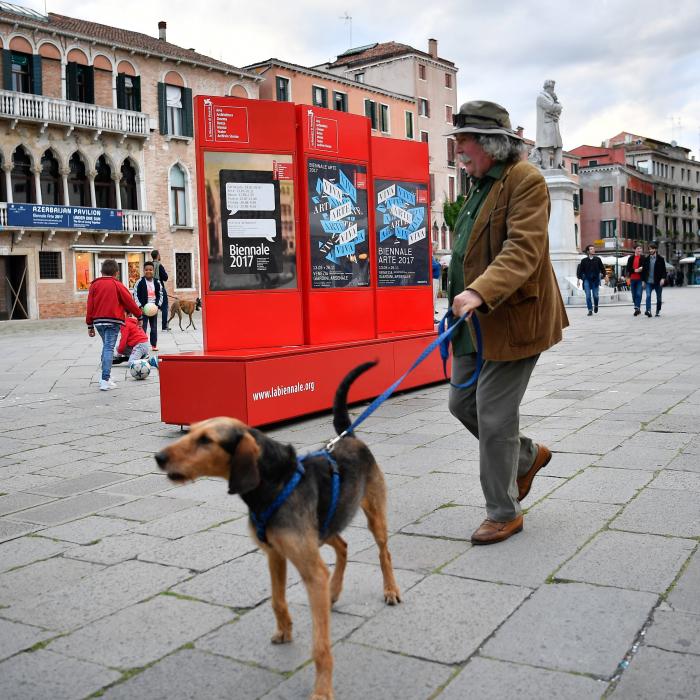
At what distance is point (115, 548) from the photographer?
14.5 ft

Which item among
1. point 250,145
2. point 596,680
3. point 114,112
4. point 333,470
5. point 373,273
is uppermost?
point 114,112

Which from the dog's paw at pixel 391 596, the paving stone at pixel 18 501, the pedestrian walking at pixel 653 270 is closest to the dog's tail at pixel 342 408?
the dog's paw at pixel 391 596

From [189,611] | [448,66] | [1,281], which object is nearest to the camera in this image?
[189,611]

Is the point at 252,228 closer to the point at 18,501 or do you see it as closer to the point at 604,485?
the point at 18,501

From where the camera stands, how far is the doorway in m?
33.8

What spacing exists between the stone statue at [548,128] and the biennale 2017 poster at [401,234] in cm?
2014

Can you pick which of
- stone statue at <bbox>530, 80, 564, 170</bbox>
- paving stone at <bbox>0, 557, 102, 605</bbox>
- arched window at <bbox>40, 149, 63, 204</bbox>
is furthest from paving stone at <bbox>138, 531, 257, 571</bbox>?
arched window at <bbox>40, 149, 63, 204</bbox>

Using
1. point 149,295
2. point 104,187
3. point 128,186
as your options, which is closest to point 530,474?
point 149,295

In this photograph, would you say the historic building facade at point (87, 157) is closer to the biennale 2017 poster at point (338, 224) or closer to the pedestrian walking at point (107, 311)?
the pedestrian walking at point (107, 311)

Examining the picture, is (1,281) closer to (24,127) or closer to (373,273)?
(24,127)

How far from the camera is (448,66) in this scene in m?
62.8

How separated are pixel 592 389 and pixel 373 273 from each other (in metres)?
2.81

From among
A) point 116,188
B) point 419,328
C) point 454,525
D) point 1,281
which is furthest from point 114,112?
point 454,525

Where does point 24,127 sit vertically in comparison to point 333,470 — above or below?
above
